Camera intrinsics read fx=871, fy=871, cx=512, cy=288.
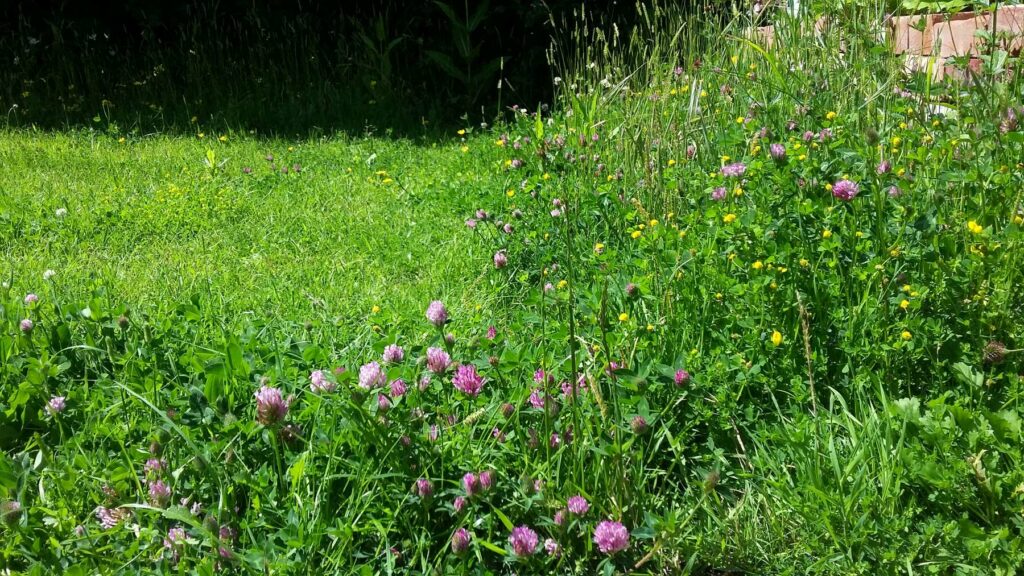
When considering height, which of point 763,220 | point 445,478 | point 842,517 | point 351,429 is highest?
point 763,220

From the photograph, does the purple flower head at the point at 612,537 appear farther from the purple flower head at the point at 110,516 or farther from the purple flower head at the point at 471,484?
the purple flower head at the point at 110,516

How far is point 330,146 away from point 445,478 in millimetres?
4072

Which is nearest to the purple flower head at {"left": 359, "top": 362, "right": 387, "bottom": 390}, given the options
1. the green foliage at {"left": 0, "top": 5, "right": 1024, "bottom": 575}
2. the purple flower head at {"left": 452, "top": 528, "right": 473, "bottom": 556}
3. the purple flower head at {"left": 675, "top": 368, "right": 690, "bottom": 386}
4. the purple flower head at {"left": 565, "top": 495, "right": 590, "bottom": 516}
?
the green foliage at {"left": 0, "top": 5, "right": 1024, "bottom": 575}

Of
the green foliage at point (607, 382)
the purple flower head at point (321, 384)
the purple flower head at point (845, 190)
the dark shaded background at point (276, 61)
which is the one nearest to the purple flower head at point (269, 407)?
the green foliage at point (607, 382)

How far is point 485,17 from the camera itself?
274 inches

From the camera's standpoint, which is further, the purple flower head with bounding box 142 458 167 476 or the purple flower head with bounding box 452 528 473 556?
the purple flower head with bounding box 142 458 167 476

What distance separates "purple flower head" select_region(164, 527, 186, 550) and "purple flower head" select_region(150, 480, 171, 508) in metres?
0.06

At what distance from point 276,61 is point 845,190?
19.8ft

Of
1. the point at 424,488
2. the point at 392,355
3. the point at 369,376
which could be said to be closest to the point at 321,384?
the point at 369,376

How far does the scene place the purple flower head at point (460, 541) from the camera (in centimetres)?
175

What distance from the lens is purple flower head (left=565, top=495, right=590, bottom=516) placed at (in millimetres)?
1787

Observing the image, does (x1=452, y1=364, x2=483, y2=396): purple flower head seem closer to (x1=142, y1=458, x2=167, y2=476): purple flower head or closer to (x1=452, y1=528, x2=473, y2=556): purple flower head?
(x1=452, y1=528, x2=473, y2=556): purple flower head

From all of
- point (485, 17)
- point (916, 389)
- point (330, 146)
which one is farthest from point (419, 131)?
point (916, 389)

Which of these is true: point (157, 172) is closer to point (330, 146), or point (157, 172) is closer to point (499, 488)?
point (330, 146)
